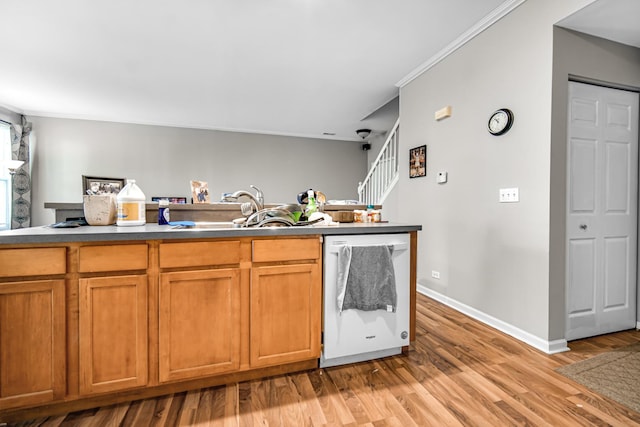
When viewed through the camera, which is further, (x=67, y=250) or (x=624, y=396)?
(x=624, y=396)

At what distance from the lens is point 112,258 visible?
4.89 feet

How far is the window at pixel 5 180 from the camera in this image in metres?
5.06

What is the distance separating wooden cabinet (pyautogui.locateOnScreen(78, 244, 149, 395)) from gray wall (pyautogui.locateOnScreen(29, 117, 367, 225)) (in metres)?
5.24

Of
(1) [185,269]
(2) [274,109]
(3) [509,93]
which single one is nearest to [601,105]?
(3) [509,93]

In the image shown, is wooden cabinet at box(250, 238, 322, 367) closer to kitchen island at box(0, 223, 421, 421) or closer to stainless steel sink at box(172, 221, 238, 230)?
kitchen island at box(0, 223, 421, 421)

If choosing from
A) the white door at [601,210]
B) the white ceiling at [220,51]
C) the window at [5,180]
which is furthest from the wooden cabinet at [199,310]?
the window at [5,180]

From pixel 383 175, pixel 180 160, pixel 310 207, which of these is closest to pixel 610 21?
pixel 310 207

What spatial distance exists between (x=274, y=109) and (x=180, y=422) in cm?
470

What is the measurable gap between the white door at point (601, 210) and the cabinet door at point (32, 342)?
3.24 metres

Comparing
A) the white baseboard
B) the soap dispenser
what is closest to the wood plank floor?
the white baseboard

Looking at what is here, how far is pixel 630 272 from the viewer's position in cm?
258

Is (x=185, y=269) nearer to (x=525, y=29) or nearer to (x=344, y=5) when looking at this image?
(x=344, y=5)

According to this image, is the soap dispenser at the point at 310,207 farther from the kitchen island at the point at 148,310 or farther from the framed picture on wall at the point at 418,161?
the framed picture on wall at the point at 418,161

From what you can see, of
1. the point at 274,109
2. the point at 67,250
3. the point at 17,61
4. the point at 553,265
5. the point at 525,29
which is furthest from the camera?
the point at 274,109
